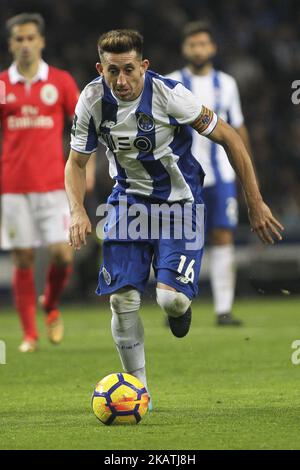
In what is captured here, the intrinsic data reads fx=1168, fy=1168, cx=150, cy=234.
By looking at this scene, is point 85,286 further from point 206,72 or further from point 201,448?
point 201,448

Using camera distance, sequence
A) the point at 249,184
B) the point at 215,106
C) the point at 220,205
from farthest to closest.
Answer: the point at 220,205
the point at 215,106
the point at 249,184

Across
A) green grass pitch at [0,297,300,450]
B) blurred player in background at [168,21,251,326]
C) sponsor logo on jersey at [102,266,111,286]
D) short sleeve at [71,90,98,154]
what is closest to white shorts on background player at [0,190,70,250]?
green grass pitch at [0,297,300,450]

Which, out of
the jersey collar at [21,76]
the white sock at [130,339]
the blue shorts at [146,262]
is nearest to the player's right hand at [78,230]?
the blue shorts at [146,262]

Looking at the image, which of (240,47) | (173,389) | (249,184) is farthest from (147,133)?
(240,47)

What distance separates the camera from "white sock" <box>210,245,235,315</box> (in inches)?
411

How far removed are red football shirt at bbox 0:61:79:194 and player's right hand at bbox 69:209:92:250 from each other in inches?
133

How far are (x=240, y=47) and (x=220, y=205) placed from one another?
28.1 ft

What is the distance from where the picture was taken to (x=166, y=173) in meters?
6.07

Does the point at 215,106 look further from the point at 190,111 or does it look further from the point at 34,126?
the point at 190,111

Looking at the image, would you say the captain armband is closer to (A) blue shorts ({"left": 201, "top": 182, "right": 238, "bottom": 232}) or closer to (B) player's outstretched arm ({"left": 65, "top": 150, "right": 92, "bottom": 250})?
(B) player's outstretched arm ({"left": 65, "top": 150, "right": 92, "bottom": 250})

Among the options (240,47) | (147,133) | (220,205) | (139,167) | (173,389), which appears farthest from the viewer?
(240,47)

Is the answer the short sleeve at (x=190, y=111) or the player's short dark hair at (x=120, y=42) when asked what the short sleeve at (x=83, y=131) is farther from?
the short sleeve at (x=190, y=111)

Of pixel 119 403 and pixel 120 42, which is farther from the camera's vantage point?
pixel 120 42

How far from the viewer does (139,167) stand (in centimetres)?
603
